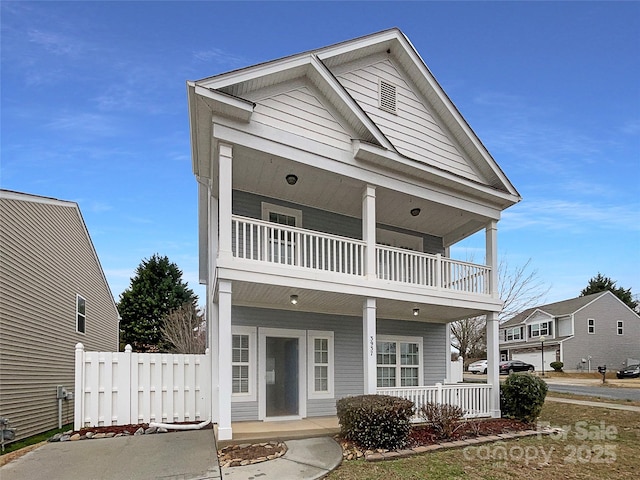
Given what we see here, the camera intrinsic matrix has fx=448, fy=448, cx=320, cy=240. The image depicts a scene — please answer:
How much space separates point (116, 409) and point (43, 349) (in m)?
4.57

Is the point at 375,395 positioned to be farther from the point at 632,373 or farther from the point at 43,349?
the point at 632,373

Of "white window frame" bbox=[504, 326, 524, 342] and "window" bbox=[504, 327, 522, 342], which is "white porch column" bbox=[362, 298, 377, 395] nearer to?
"white window frame" bbox=[504, 326, 524, 342]

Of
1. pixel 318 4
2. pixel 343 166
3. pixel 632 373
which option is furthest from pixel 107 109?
pixel 632 373

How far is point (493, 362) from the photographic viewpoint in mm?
11742

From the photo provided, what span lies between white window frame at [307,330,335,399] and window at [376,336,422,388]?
1.61 m

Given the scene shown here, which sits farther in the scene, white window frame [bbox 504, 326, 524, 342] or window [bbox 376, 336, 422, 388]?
white window frame [bbox 504, 326, 524, 342]

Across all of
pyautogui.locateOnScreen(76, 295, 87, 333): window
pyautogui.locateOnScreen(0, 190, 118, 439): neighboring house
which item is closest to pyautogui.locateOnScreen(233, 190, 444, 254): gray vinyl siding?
pyautogui.locateOnScreen(0, 190, 118, 439): neighboring house

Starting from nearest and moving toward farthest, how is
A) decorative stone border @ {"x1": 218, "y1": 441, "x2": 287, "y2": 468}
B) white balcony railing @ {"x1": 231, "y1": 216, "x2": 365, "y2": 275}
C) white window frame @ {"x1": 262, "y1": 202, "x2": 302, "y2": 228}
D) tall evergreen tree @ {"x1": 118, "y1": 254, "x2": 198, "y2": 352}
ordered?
1. decorative stone border @ {"x1": 218, "y1": 441, "x2": 287, "y2": 468}
2. white balcony railing @ {"x1": 231, "y1": 216, "x2": 365, "y2": 275}
3. white window frame @ {"x1": 262, "y1": 202, "x2": 302, "y2": 228}
4. tall evergreen tree @ {"x1": 118, "y1": 254, "x2": 198, "y2": 352}

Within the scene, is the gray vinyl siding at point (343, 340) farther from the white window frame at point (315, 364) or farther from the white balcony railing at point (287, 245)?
the white balcony railing at point (287, 245)

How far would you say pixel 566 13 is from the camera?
1393cm

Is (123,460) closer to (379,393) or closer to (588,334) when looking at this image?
(379,393)

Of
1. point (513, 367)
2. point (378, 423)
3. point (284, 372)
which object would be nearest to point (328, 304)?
point (284, 372)

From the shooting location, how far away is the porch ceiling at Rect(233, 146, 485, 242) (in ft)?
31.2

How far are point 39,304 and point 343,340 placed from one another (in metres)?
8.54
